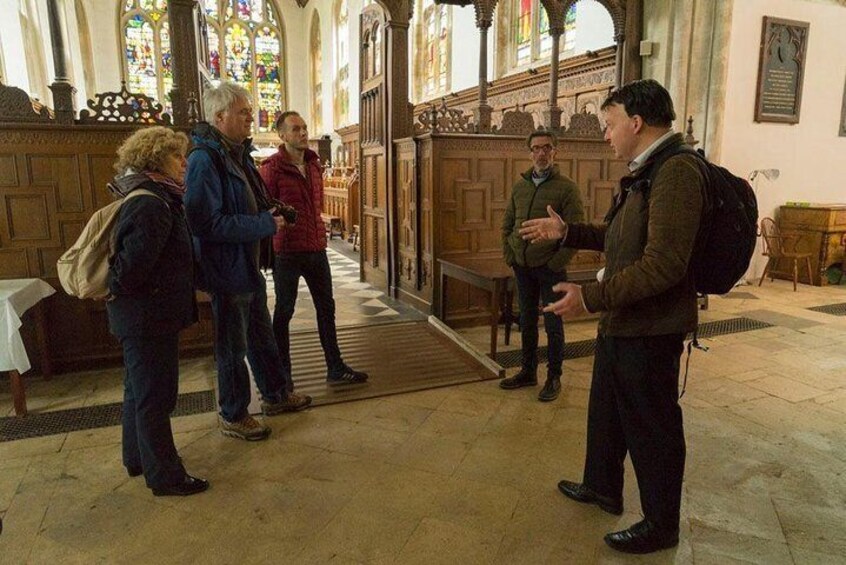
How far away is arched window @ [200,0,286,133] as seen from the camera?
1791 centimetres

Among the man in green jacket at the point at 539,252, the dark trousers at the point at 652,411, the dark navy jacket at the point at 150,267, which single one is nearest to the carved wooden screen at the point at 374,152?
the man in green jacket at the point at 539,252

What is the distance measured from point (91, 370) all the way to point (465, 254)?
3.10 metres

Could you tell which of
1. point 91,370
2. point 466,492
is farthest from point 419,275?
point 466,492

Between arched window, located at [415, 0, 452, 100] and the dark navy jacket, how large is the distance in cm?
937

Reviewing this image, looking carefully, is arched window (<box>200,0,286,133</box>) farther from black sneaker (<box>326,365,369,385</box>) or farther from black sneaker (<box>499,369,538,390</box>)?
black sneaker (<box>499,369,538,390</box>)

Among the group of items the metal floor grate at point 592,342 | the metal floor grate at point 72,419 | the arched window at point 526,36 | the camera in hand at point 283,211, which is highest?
the arched window at point 526,36

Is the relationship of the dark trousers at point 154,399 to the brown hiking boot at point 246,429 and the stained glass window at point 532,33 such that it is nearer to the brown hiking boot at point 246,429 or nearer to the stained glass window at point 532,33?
the brown hiking boot at point 246,429

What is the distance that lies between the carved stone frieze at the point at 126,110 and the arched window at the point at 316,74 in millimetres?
14645

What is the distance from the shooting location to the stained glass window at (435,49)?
10840 mm

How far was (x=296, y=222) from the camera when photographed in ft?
10.5

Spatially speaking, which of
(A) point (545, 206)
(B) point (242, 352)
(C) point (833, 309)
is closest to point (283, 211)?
(B) point (242, 352)

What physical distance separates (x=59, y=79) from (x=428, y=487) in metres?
3.62

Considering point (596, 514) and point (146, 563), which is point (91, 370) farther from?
point (596, 514)

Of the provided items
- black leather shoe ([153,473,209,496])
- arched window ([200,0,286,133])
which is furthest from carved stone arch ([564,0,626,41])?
arched window ([200,0,286,133])
